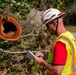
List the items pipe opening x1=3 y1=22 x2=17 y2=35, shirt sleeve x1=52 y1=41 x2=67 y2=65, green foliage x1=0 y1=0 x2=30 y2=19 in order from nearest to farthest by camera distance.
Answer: shirt sleeve x1=52 y1=41 x2=67 y2=65
pipe opening x1=3 y1=22 x2=17 y2=35
green foliage x1=0 y1=0 x2=30 y2=19

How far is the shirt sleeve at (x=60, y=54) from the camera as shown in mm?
3082

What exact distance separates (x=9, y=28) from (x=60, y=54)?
3251 mm

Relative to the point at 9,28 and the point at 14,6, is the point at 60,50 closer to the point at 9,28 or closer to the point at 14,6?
the point at 9,28

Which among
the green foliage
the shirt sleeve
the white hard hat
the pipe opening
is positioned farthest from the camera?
the green foliage

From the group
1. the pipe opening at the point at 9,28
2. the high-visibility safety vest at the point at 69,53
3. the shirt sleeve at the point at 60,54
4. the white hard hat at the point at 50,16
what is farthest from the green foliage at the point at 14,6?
the shirt sleeve at the point at 60,54

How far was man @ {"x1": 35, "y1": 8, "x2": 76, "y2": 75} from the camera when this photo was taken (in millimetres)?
3104

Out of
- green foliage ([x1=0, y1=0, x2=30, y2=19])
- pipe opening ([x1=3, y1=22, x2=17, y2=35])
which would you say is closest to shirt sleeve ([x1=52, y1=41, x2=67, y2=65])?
pipe opening ([x1=3, y1=22, x2=17, y2=35])

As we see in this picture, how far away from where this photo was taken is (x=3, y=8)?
722cm

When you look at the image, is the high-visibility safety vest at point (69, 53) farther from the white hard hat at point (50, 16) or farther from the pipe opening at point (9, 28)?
the pipe opening at point (9, 28)

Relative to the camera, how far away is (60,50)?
3.09 metres

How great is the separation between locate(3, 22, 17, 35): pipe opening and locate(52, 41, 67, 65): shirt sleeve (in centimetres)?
309

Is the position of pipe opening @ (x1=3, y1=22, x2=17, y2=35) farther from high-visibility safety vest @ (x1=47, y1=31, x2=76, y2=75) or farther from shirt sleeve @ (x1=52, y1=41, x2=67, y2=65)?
shirt sleeve @ (x1=52, y1=41, x2=67, y2=65)

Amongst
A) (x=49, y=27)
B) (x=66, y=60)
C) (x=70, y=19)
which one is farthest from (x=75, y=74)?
(x=70, y=19)

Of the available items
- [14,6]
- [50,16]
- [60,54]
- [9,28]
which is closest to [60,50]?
[60,54]
